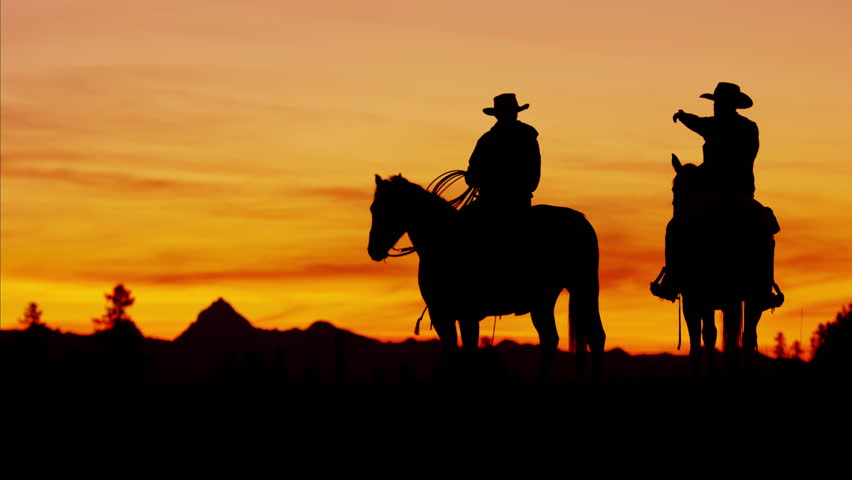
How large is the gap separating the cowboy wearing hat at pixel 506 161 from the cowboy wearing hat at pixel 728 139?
2278 millimetres

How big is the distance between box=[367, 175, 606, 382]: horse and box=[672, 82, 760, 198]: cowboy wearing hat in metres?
2.02

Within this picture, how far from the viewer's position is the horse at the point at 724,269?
20.4 m

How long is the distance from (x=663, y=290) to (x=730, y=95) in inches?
128

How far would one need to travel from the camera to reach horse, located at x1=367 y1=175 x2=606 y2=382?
64.6 ft

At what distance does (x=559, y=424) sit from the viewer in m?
15.5

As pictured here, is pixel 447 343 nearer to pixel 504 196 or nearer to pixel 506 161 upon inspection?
pixel 504 196

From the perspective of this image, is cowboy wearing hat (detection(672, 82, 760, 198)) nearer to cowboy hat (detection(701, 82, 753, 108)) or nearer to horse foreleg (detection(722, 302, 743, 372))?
cowboy hat (detection(701, 82, 753, 108))

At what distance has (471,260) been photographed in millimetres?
19875

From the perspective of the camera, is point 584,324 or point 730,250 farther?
point 584,324

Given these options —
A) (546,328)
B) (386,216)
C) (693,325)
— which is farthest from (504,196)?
(693,325)

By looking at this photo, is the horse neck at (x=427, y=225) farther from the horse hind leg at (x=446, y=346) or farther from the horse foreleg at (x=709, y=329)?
the horse foreleg at (x=709, y=329)

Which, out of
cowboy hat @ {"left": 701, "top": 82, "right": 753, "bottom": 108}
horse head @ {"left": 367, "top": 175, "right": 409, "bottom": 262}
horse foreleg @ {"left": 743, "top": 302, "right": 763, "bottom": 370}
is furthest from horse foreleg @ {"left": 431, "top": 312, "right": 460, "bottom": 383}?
cowboy hat @ {"left": 701, "top": 82, "right": 753, "bottom": 108}

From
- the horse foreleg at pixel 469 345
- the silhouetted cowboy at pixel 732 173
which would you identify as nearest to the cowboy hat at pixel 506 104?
the silhouetted cowboy at pixel 732 173

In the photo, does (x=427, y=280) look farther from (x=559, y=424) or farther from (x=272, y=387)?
(x=559, y=424)
